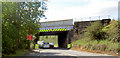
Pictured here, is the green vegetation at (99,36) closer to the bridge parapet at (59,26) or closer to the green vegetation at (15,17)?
the bridge parapet at (59,26)

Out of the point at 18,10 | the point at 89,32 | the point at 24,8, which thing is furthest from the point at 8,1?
the point at 89,32

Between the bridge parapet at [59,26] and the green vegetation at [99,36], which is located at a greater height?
the bridge parapet at [59,26]

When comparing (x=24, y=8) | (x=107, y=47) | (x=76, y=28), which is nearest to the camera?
(x=24, y=8)

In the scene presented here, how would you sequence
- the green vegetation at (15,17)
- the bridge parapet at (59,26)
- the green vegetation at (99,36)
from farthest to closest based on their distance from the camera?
1. the bridge parapet at (59,26)
2. the green vegetation at (99,36)
3. the green vegetation at (15,17)

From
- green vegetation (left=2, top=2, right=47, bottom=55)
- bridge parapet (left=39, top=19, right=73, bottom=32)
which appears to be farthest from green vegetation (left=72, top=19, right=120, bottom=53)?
green vegetation (left=2, top=2, right=47, bottom=55)

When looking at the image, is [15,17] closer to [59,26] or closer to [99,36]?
[99,36]

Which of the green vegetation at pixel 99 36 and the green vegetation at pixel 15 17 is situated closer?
the green vegetation at pixel 15 17

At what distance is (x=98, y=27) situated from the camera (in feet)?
93.7

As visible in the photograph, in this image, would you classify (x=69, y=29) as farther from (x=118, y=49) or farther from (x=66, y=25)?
(x=118, y=49)

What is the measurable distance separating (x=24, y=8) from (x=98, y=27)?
572 inches

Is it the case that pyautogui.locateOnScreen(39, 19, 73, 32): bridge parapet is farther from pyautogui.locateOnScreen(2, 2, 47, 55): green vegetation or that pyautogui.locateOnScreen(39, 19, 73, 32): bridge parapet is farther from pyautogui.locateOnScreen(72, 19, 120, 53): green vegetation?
pyautogui.locateOnScreen(2, 2, 47, 55): green vegetation

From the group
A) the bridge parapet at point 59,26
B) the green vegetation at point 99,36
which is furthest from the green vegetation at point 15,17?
the bridge parapet at point 59,26

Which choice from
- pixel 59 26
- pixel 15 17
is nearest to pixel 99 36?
pixel 59 26

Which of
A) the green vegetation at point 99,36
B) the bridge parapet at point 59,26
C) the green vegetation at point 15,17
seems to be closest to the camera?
the green vegetation at point 15,17
